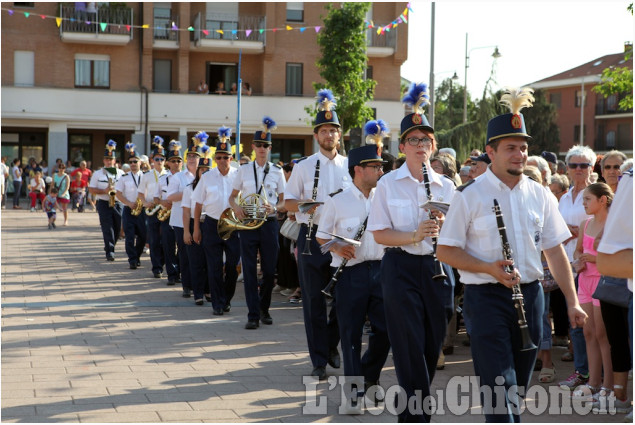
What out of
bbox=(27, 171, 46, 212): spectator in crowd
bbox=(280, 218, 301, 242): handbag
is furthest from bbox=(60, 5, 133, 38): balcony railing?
bbox=(280, 218, 301, 242): handbag

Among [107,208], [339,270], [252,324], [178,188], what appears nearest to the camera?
[339,270]

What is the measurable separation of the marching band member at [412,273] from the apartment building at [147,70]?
3500 cm

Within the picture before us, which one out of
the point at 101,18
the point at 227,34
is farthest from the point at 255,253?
the point at 101,18

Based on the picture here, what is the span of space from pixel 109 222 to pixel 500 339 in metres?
15.0

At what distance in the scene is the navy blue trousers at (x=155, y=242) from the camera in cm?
1573

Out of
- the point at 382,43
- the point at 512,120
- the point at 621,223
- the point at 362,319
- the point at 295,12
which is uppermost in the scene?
the point at 295,12

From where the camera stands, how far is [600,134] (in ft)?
243

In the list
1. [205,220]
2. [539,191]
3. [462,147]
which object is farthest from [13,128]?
[539,191]

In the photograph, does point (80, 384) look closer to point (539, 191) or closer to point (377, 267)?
point (377, 267)

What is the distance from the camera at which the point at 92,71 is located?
42156 mm

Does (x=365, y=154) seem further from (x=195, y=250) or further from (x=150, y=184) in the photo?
(x=150, y=184)

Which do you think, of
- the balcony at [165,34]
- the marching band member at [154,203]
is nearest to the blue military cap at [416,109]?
the marching band member at [154,203]

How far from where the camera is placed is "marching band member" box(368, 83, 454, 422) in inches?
227

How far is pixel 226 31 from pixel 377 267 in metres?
37.0
